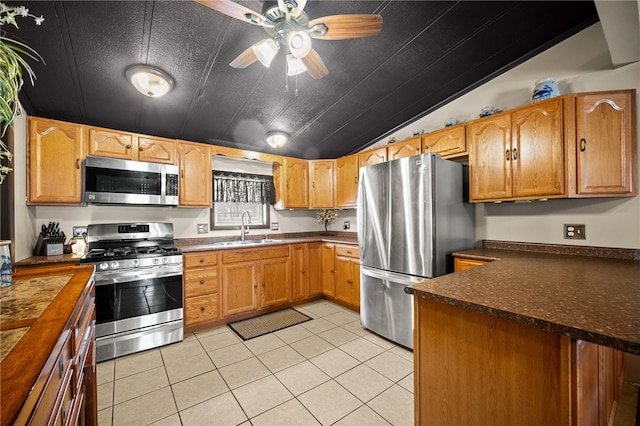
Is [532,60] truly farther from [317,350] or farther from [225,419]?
[225,419]

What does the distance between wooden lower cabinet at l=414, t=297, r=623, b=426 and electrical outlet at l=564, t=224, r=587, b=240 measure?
1312 millimetres

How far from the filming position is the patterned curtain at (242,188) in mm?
3559

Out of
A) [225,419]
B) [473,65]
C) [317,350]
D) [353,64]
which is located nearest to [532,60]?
[473,65]

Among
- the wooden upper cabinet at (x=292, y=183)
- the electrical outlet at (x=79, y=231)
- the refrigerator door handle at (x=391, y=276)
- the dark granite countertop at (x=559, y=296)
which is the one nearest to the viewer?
the dark granite countertop at (x=559, y=296)

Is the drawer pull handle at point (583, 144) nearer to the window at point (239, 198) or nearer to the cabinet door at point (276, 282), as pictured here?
the cabinet door at point (276, 282)

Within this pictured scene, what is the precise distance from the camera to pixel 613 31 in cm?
175

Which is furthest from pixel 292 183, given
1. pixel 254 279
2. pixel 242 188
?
pixel 254 279

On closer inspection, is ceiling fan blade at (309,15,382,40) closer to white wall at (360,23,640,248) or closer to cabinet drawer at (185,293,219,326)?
white wall at (360,23,640,248)

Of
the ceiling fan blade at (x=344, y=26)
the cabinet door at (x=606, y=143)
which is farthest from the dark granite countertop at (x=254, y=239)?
the ceiling fan blade at (x=344, y=26)

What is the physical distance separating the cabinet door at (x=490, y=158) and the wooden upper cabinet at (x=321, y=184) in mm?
2034

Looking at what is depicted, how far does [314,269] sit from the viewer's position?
379 centimetres

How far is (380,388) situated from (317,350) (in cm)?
71

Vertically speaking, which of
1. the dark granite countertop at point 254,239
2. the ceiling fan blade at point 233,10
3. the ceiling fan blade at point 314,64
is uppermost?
the ceiling fan blade at point 233,10

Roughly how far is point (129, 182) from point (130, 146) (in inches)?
15.5
